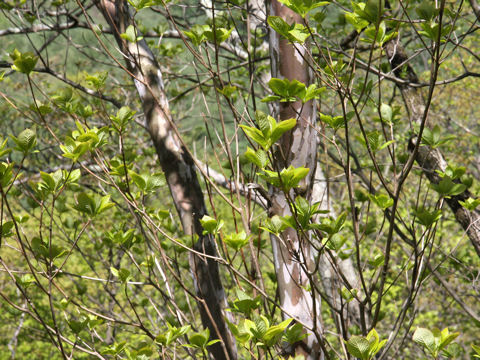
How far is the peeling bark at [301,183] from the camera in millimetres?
1390

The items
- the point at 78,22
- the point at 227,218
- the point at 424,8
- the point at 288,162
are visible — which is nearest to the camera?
the point at 424,8

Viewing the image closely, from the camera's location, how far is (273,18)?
116 centimetres

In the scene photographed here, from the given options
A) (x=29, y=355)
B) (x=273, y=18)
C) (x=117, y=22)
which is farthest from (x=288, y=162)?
(x=29, y=355)

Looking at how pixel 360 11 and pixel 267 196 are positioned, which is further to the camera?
pixel 267 196

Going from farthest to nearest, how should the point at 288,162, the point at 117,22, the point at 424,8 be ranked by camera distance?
the point at 117,22 < the point at 288,162 < the point at 424,8

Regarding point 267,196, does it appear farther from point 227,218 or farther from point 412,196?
point 227,218

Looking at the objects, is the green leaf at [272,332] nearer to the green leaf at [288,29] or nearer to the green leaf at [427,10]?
the green leaf at [288,29]

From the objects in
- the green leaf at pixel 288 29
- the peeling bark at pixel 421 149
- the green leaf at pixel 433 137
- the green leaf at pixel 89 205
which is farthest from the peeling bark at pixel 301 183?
the peeling bark at pixel 421 149

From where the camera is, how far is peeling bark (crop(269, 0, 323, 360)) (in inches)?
54.7

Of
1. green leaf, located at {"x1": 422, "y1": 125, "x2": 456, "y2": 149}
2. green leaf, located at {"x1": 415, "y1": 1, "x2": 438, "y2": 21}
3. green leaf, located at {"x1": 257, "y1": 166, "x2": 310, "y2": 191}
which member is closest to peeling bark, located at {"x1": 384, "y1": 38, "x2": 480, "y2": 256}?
green leaf, located at {"x1": 422, "y1": 125, "x2": 456, "y2": 149}

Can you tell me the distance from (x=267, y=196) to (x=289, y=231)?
0.43 ft

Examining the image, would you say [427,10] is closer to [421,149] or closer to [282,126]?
[282,126]

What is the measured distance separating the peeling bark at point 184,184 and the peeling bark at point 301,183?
1.31 feet

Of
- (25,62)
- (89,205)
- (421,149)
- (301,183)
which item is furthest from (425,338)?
(421,149)
